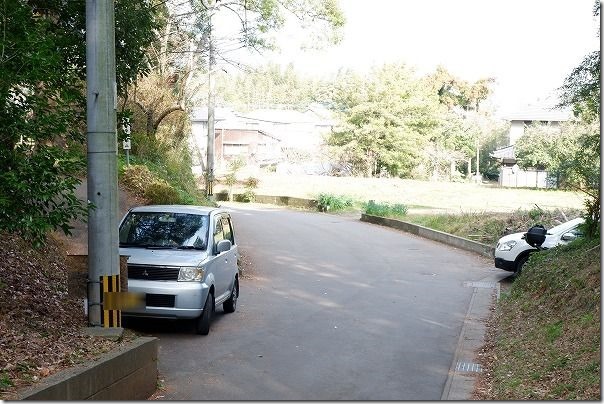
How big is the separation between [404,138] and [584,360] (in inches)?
1952

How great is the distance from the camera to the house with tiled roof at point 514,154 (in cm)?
6378

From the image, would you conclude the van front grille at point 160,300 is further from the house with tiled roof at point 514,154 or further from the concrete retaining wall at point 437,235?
the house with tiled roof at point 514,154

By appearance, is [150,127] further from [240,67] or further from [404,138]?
[404,138]

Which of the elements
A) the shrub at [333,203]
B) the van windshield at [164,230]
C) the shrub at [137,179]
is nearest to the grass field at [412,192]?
the shrub at [333,203]

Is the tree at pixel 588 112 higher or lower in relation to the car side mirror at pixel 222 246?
higher

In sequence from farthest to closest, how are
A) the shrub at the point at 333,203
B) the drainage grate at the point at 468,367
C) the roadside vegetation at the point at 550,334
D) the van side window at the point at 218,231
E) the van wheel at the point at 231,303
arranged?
the shrub at the point at 333,203 < the van wheel at the point at 231,303 < the van side window at the point at 218,231 < the drainage grate at the point at 468,367 < the roadside vegetation at the point at 550,334

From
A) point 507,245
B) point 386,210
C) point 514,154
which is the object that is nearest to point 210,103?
point 386,210

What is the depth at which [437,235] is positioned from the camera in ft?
88.6

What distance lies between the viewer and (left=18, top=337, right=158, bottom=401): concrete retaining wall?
544cm

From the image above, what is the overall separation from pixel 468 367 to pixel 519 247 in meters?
8.54

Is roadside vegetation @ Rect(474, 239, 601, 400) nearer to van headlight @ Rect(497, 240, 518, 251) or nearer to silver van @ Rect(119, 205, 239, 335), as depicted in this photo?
van headlight @ Rect(497, 240, 518, 251)

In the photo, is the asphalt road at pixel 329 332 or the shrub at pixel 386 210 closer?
the asphalt road at pixel 329 332

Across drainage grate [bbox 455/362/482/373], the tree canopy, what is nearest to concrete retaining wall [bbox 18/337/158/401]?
drainage grate [bbox 455/362/482/373]

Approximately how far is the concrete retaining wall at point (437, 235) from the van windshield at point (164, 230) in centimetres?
1368
